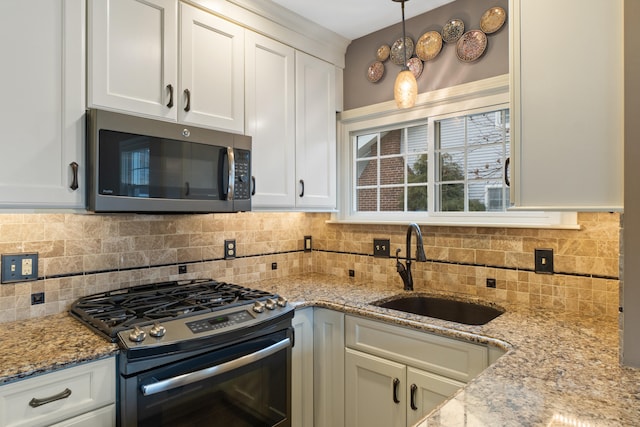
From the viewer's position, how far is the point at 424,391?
1682 mm

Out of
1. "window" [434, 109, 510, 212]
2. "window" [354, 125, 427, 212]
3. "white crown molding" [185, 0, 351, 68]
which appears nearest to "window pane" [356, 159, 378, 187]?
"window" [354, 125, 427, 212]

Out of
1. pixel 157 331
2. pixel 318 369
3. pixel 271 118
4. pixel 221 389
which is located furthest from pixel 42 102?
pixel 318 369

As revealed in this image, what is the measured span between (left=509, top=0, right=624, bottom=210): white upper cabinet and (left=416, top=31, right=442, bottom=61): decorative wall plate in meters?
0.90

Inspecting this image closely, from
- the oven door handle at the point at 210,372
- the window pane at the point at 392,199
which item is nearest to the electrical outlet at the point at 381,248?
the window pane at the point at 392,199

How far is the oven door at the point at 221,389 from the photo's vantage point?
1.36 m

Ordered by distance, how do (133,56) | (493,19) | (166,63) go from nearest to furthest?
(133,56) < (166,63) < (493,19)

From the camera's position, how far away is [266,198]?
2.18 meters

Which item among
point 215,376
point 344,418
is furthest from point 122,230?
point 344,418

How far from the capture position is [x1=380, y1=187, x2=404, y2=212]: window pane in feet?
8.29

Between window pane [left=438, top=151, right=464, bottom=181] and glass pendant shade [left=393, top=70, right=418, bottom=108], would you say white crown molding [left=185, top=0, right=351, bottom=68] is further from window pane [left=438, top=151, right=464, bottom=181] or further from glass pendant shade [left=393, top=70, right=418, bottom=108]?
window pane [left=438, top=151, right=464, bottom=181]

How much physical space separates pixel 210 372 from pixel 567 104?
61.5 inches

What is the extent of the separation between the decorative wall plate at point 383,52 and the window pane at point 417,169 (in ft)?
2.14

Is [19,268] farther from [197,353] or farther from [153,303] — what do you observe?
[197,353]

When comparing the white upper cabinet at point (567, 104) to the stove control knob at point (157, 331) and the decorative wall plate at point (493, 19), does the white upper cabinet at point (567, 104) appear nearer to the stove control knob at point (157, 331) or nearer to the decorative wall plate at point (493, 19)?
the decorative wall plate at point (493, 19)
